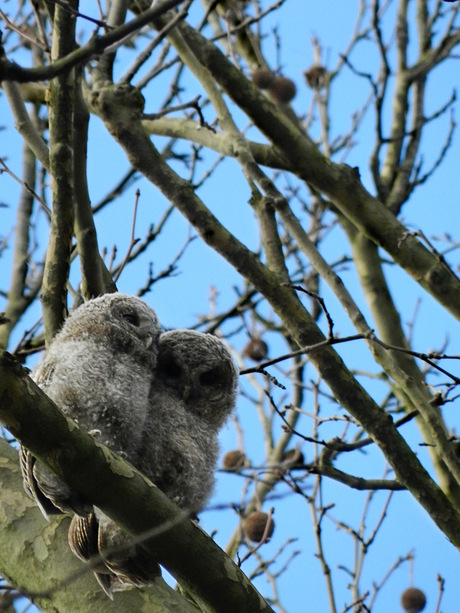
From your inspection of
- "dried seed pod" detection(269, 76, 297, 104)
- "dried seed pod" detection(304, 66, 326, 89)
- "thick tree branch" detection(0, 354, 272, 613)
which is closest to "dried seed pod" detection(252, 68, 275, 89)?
"dried seed pod" detection(269, 76, 297, 104)

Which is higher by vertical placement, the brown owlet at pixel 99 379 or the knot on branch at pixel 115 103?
the knot on branch at pixel 115 103

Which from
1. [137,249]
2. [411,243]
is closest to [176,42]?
[137,249]

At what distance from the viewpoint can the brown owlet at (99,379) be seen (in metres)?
2.34

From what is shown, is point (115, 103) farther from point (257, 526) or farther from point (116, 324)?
point (257, 526)

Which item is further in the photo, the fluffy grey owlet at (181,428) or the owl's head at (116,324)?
the owl's head at (116,324)

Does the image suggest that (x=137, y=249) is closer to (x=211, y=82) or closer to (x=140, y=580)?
(x=211, y=82)

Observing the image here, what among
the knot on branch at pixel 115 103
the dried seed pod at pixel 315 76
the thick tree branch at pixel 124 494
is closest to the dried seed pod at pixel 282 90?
the dried seed pod at pixel 315 76

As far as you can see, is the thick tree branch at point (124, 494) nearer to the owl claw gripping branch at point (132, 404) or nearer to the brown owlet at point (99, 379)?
the owl claw gripping branch at point (132, 404)

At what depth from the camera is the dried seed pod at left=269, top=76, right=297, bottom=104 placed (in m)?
4.33

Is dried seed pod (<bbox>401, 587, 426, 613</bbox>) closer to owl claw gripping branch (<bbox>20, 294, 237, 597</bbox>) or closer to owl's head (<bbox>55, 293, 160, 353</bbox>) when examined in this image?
owl claw gripping branch (<bbox>20, 294, 237, 597</bbox>)

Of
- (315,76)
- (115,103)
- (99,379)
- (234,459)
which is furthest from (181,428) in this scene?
(315,76)

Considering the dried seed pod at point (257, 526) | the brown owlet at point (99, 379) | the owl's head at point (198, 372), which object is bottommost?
the brown owlet at point (99, 379)

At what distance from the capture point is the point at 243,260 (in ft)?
10.0

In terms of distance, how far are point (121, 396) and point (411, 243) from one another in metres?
1.54
